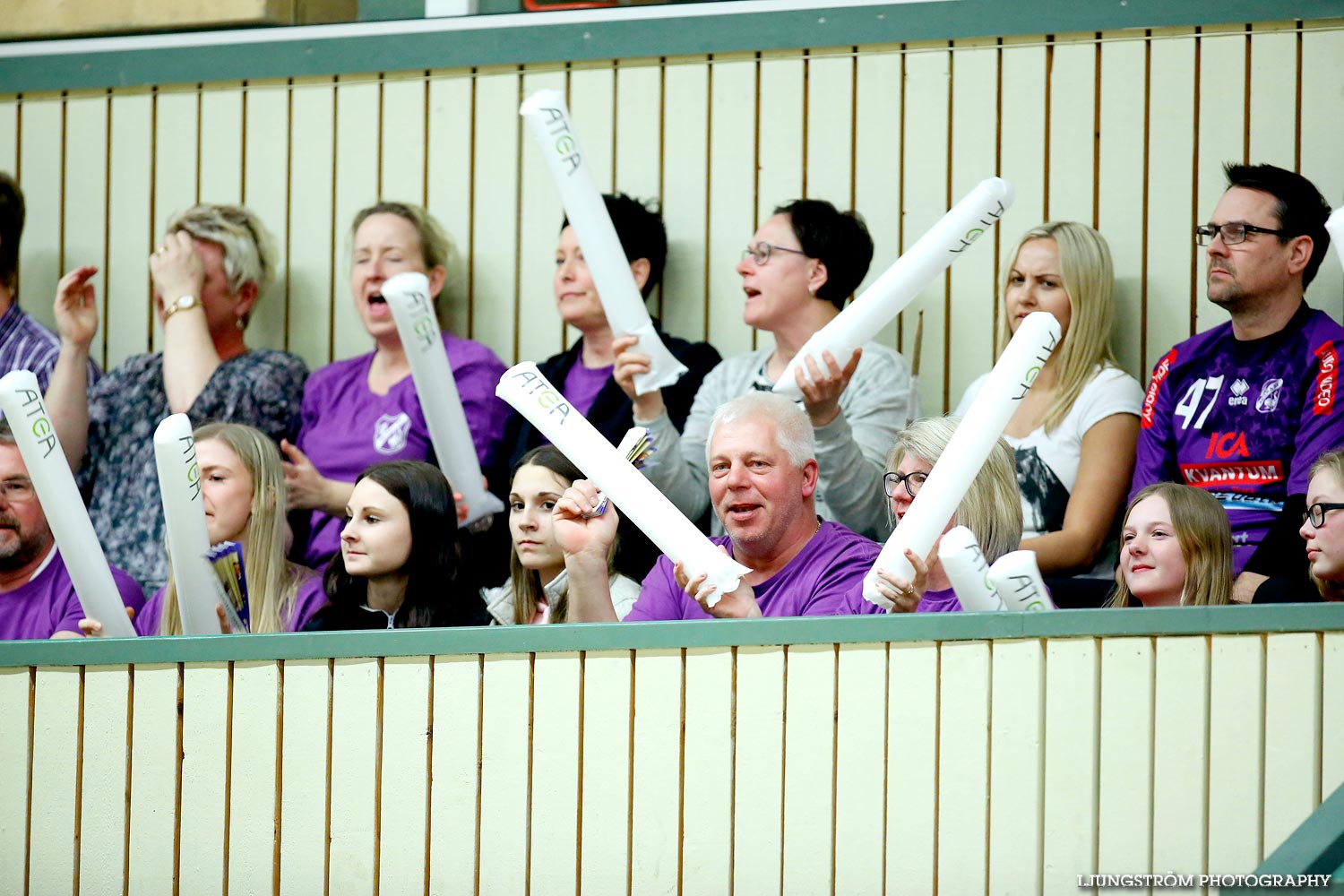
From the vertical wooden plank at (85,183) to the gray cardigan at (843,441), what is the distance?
6.38 ft

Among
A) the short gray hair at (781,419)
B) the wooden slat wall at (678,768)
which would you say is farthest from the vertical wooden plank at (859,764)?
the short gray hair at (781,419)

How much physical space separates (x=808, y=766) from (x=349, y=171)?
8.51 ft

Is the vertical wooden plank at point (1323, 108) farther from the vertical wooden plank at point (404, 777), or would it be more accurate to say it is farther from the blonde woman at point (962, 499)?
the vertical wooden plank at point (404, 777)

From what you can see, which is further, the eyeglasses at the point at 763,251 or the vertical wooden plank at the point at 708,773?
the eyeglasses at the point at 763,251

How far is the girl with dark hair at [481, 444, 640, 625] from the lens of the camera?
3713mm

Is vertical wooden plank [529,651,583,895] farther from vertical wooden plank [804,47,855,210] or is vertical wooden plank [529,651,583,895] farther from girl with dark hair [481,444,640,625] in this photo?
vertical wooden plank [804,47,855,210]

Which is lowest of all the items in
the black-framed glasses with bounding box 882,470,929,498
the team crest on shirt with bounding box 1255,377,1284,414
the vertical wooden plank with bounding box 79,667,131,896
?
the vertical wooden plank with bounding box 79,667,131,896

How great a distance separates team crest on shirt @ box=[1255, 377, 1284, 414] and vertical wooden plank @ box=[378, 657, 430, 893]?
1.72 m

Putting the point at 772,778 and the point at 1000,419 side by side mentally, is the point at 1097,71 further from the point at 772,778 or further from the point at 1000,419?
the point at 772,778

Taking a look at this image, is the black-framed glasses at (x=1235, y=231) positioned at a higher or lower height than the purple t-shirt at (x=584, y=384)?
higher

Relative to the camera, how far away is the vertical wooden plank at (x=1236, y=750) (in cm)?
297

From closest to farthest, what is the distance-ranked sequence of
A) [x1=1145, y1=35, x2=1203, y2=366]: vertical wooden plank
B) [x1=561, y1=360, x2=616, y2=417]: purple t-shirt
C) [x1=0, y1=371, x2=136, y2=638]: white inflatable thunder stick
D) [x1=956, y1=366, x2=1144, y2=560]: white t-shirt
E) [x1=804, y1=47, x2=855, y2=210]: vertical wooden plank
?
[x1=0, y1=371, x2=136, y2=638]: white inflatable thunder stick < [x1=956, y1=366, x2=1144, y2=560]: white t-shirt < [x1=561, y1=360, x2=616, y2=417]: purple t-shirt < [x1=1145, y1=35, x2=1203, y2=366]: vertical wooden plank < [x1=804, y1=47, x2=855, y2=210]: vertical wooden plank

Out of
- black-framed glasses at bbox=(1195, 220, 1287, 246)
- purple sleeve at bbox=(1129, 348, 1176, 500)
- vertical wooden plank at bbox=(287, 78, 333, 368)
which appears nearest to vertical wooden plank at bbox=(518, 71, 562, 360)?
vertical wooden plank at bbox=(287, 78, 333, 368)

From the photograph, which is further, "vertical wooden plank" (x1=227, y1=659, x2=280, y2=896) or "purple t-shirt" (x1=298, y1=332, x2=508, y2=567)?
"purple t-shirt" (x1=298, y1=332, x2=508, y2=567)
